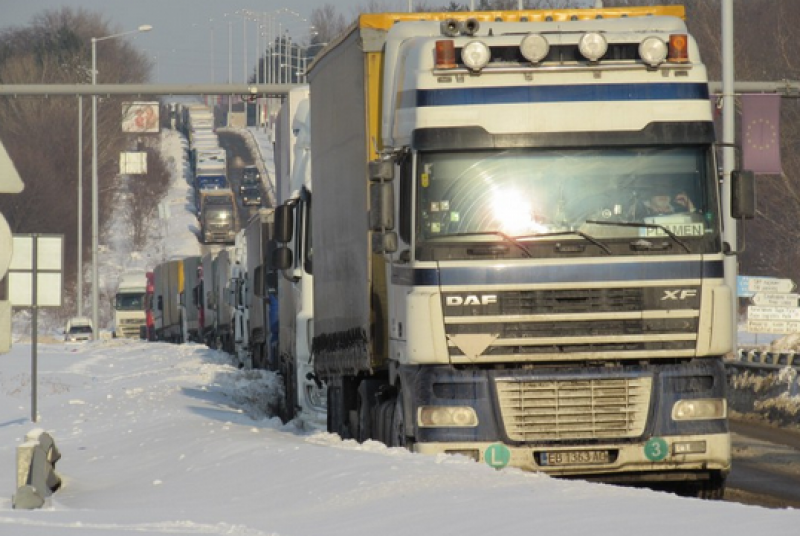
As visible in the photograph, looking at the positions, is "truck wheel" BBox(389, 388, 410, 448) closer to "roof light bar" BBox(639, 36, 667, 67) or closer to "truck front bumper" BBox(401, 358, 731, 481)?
"truck front bumper" BBox(401, 358, 731, 481)

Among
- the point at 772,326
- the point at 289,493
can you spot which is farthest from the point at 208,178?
the point at 289,493

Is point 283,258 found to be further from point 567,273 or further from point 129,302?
point 129,302

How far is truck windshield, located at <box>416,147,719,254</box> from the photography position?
13039 millimetres

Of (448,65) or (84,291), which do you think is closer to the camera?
(448,65)

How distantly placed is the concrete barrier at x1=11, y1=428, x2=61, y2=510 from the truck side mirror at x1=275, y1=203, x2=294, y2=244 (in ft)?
18.8

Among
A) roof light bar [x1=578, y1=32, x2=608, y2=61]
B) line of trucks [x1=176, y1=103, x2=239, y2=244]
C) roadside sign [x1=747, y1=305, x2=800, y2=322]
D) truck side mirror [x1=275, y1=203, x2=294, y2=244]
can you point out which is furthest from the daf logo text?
line of trucks [x1=176, y1=103, x2=239, y2=244]

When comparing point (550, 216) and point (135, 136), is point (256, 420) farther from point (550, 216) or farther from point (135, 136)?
point (135, 136)

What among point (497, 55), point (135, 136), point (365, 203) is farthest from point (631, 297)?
point (135, 136)

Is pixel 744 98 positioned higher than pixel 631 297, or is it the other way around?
pixel 744 98

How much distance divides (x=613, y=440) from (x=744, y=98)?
18.4 metres

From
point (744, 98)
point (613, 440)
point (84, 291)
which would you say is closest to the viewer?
point (613, 440)

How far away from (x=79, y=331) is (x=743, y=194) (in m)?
62.8

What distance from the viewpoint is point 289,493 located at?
496 inches

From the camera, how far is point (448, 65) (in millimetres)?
13398
